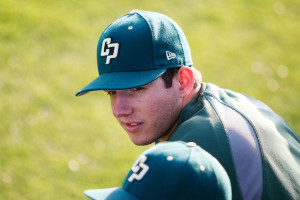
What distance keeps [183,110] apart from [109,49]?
0.61 meters

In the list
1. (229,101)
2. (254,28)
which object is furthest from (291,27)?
(229,101)

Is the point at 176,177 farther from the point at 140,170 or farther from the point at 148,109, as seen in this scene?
the point at 148,109

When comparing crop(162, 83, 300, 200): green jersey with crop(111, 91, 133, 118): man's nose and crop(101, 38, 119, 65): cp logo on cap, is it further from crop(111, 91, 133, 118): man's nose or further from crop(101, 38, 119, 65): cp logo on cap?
crop(101, 38, 119, 65): cp logo on cap

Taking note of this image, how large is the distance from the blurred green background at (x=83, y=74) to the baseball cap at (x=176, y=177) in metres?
3.34

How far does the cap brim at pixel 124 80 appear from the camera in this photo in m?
2.53

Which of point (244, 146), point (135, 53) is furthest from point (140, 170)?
point (135, 53)

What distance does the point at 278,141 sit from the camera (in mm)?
2564

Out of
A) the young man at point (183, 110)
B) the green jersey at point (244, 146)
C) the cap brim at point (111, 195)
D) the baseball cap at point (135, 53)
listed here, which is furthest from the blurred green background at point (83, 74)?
the cap brim at point (111, 195)

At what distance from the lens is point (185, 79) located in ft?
9.09

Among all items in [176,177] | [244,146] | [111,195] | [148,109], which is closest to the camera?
[176,177]

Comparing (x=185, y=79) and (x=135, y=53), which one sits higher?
(x=135, y=53)

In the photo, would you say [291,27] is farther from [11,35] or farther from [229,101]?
[229,101]

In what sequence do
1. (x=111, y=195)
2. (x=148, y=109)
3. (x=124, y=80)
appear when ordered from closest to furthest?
(x=111, y=195), (x=124, y=80), (x=148, y=109)

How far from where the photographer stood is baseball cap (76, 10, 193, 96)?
2.60 meters
